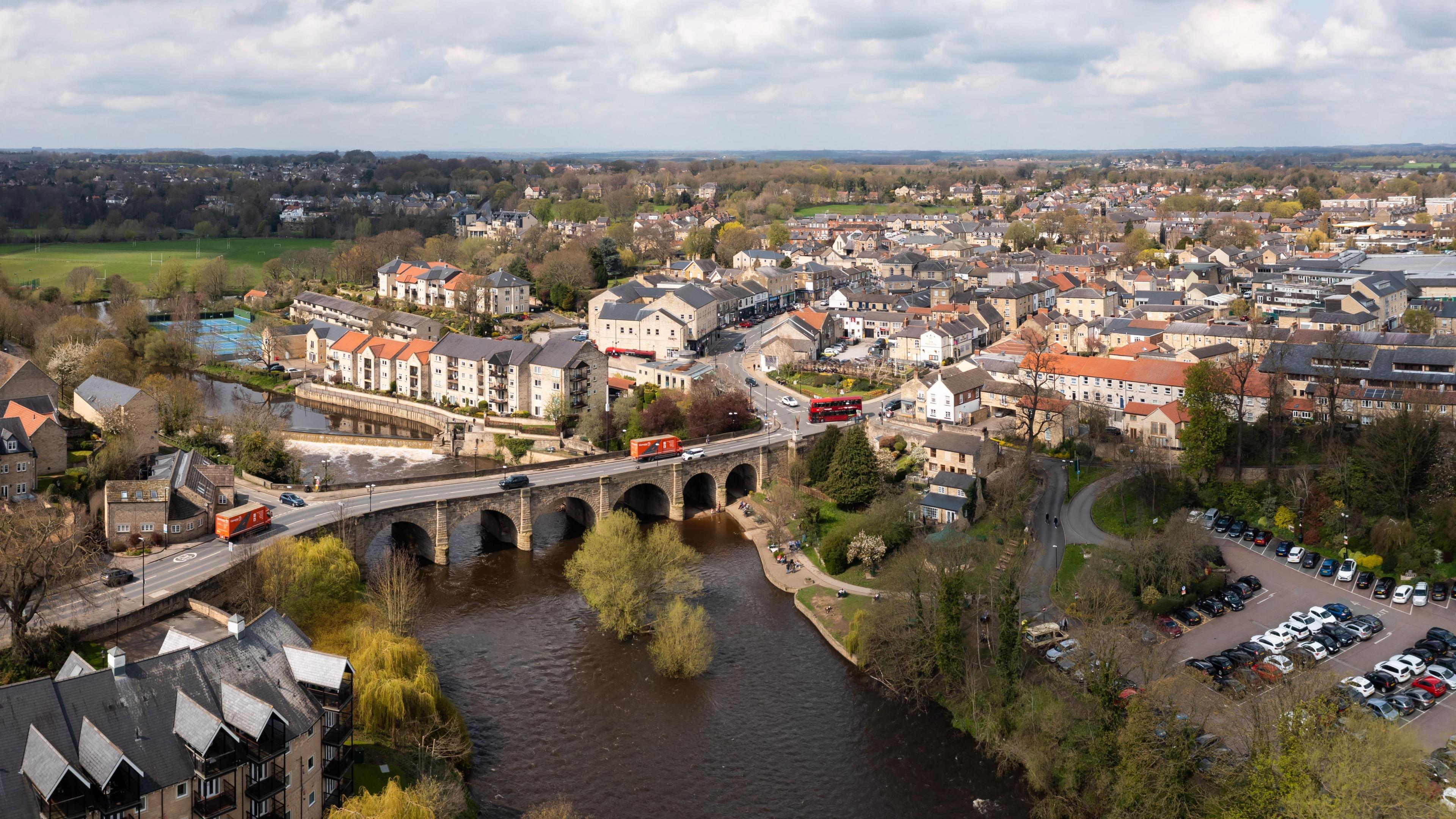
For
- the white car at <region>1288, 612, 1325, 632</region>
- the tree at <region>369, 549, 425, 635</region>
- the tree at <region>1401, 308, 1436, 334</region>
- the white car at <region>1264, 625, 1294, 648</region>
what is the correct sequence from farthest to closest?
the tree at <region>1401, 308, 1436, 334</region> < the white car at <region>1288, 612, 1325, 632</region> < the white car at <region>1264, 625, 1294, 648</region> < the tree at <region>369, 549, 425, 635</region>

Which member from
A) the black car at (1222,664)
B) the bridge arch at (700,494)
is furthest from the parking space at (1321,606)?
the bridge arch at (700,494)

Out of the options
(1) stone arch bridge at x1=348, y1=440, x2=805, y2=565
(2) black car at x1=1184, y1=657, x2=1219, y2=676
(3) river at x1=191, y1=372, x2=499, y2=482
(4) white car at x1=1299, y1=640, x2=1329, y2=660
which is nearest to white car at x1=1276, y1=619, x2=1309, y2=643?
(4) white car at x1=1299, y1=640, x2=1329, y2=660

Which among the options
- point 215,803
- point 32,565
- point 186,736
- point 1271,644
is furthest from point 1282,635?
point 32,565

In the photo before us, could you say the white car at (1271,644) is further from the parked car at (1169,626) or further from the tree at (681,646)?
the tree at (681,646)

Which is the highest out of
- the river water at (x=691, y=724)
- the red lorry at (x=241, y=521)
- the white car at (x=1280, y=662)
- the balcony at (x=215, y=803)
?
the red lorry at (x=241, y=521)

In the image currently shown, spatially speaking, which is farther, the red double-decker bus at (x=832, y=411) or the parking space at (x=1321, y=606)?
the red double-decker bus at (x=832, y=411)

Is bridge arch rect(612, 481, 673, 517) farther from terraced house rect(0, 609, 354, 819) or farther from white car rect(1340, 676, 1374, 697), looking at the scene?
white car rect(1340, 676, 1374, 697)
